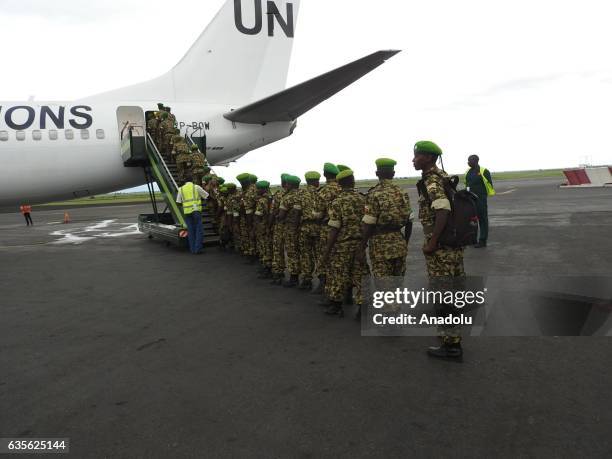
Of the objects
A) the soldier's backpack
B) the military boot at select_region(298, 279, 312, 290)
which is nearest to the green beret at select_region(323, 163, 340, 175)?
the military boot at select_region(298, 279, 312, 290)

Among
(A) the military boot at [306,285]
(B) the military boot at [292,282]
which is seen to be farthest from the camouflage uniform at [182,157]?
(A) the military boot at [306,285]

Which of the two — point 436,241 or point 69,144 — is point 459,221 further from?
point 69,144

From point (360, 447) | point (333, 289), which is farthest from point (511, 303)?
point (360, 447)

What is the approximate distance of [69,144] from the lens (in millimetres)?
11203

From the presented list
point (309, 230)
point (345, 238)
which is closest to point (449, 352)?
point (345, 238)

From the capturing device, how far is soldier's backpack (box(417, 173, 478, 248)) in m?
3.76

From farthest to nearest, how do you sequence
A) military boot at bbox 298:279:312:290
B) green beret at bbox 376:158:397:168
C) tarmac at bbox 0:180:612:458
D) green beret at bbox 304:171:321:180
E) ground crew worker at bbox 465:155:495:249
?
ground crew worker at bbox 465:155:495:249
military boot at bbox 298:279:312:290
green beret at bbox 304:171:321:180
green beret at bbox 376:158:397:168
tarmac at bbox 0:180:612:458

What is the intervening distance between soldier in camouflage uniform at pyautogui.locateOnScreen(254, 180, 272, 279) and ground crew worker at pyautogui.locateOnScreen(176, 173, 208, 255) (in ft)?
8.80

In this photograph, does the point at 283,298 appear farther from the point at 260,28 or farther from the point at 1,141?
the point at 260,28

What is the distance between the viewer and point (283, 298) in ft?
20.9

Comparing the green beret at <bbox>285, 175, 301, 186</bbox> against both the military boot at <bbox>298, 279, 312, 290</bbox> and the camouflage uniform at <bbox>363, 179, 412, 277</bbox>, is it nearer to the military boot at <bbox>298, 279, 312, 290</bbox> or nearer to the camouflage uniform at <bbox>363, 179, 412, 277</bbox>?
the military boot at <bbox>298, 279, 312, 290</bbox>

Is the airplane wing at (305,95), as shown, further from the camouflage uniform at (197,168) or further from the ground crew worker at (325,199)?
the ground crew worker at (325,199)

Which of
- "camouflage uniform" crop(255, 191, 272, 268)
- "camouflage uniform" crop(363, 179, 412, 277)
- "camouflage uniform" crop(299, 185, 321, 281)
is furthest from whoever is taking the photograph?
"camouflage uniform" crop(255, 191, 272, 268)

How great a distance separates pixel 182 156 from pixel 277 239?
5074 mm
